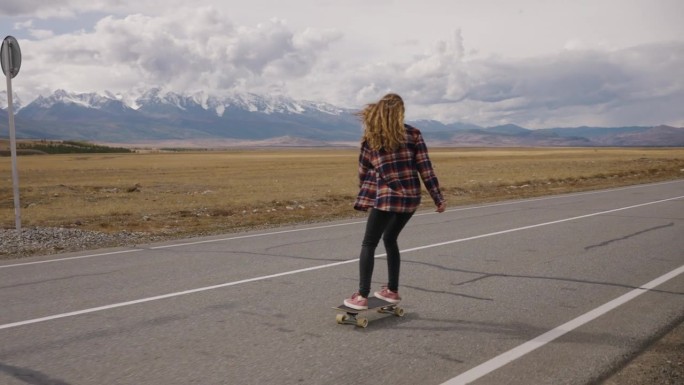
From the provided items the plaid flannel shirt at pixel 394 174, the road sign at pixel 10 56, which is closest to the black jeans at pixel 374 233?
the plaid flannel shirt at pixel 394 174

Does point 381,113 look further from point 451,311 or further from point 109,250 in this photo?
point 109,250

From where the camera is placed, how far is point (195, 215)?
19984 mm

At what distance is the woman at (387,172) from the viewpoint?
5719 millimetres

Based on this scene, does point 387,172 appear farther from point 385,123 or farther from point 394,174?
point 385,123

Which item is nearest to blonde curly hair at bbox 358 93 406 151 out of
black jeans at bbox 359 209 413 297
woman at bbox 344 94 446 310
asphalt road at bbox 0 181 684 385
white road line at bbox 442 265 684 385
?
woman at bbox 344 94 446 310

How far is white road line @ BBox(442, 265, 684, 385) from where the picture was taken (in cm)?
470

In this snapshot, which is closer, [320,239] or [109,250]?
[109,250]

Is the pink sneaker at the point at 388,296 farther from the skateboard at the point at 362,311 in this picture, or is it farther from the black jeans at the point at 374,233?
the black jeans at the point at 374,233

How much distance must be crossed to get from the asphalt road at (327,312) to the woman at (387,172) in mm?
787

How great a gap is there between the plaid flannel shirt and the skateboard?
89 centimetres

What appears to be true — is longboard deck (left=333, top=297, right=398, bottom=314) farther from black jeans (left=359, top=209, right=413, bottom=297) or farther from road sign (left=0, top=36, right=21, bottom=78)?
road sign (left=0, top=36, right=21, bottom=78)

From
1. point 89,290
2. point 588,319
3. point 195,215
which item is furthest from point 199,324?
point 195,215

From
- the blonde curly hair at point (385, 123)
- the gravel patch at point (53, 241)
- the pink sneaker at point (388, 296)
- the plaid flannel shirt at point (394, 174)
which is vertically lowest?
the gravel patch at point (53, 241)

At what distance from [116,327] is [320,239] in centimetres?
616
